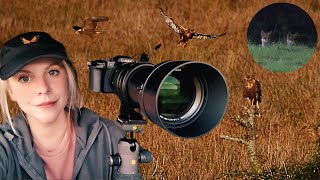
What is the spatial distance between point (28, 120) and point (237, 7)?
29.4 ft

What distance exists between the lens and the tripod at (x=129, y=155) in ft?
7.74

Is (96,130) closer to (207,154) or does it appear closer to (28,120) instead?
(28,120)

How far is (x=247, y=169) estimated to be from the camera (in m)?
4.19

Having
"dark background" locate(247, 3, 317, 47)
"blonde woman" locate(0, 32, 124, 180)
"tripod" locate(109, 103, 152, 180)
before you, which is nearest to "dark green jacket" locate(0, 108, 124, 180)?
"blonde woman" locate(0, 32, 124, 180)

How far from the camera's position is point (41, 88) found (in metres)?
2.34

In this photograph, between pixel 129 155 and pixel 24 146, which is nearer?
pixel 129 155

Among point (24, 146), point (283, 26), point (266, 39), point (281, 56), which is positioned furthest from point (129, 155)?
point (266, 39)

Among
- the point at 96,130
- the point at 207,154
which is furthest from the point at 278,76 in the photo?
the point at 96,130

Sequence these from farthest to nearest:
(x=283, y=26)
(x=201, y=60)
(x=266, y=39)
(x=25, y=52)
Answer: (x=266, y=39) < (x=283, y=26) < (x=201, y=60) < (x=25, y=52)

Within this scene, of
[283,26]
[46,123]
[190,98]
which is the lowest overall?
[46,123]

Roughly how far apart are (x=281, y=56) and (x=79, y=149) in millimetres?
5410

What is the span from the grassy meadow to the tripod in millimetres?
1498

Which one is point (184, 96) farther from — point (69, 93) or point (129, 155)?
point (69, 93)

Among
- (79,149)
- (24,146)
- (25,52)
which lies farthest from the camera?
(79,149)
